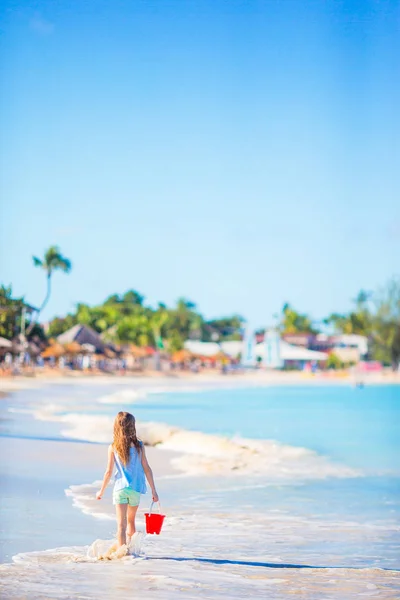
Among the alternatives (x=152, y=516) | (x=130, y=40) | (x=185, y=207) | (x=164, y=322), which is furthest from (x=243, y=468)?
(x=164, y=322)

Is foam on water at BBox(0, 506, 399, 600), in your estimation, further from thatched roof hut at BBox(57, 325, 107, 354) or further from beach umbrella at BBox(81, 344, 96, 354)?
beach umbrella at BBox(81, 344, 96, 354)

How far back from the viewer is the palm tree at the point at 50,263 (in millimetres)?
5668

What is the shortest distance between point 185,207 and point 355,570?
3.48m

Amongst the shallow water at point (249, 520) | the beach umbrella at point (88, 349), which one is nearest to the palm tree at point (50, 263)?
the shallow water at point (249, 520)

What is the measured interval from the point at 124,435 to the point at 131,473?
0.13m

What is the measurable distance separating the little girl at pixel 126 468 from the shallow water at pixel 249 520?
192mm

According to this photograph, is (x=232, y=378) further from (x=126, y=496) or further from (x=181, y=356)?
(x=126, y=496)

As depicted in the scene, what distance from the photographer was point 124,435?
299 cm

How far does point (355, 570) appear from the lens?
329 cm

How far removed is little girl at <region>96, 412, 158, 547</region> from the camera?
299 cm

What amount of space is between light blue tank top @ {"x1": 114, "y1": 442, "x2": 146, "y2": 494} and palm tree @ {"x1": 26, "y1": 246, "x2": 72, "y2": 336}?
249 cm

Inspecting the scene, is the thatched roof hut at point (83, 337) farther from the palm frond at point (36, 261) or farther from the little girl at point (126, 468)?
the little girl at point (126, 468)

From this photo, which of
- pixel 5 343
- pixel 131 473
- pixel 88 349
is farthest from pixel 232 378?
pixel 131 473

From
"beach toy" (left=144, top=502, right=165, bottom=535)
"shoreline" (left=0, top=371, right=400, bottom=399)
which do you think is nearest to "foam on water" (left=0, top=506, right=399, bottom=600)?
"beach toy" (left=144, top=502, right=165, bottom=535)
